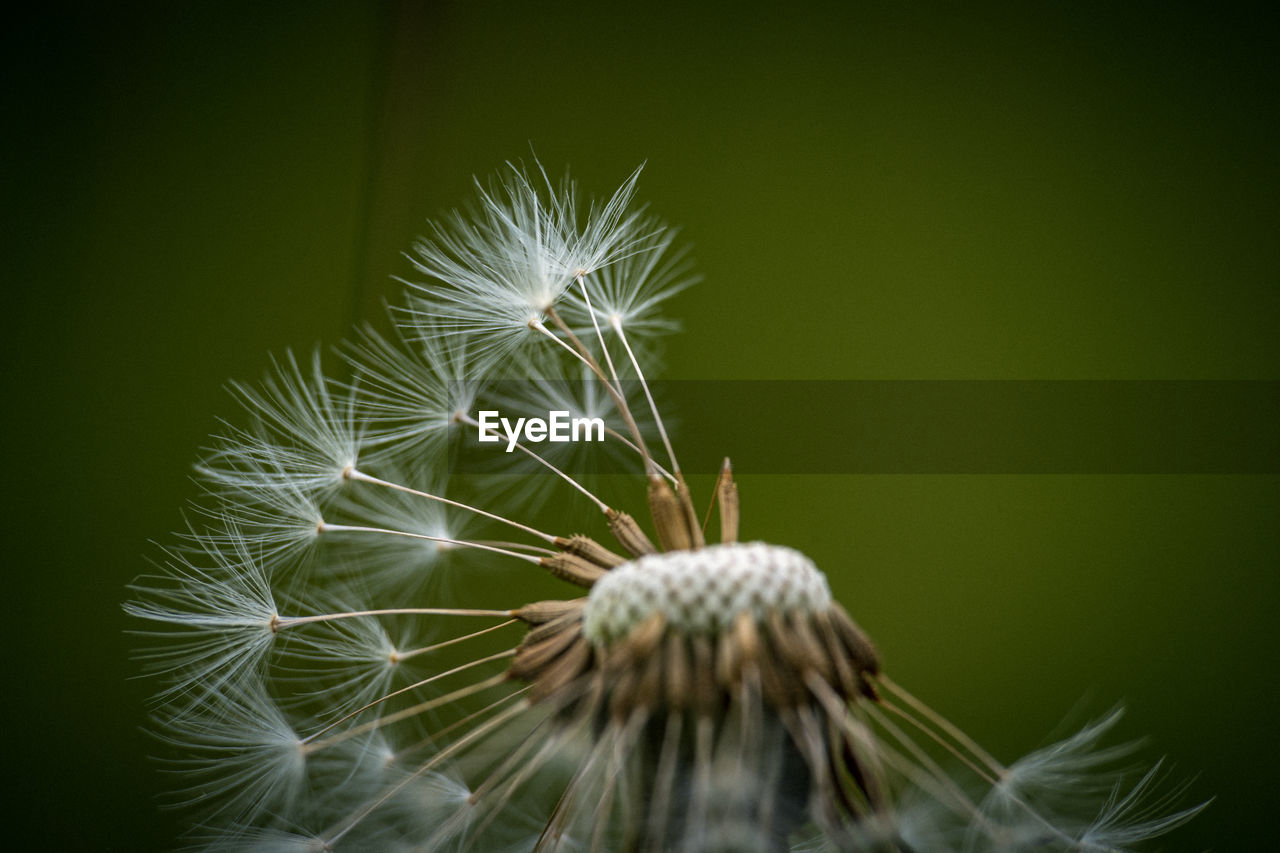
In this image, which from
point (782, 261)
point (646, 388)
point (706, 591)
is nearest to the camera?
point (706, 591)

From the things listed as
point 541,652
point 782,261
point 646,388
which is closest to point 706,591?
point 541,652

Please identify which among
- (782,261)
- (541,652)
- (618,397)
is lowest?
(541,652)

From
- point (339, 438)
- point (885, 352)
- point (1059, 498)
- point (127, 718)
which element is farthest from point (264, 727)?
point (1059, 498)

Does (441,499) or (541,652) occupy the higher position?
(441,499)

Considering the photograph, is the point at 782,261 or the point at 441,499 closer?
the point at 441,499

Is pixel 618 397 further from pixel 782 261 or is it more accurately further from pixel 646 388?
pixel 782 261

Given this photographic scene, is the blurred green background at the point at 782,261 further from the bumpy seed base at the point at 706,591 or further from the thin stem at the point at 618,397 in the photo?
the bumpy seed base at the point at 706,591

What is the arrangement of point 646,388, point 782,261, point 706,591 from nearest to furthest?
point 706,591 → point 646,388 → point 782,261

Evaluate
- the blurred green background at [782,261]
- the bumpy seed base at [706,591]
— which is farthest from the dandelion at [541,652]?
the blurred green background at [782,261]
